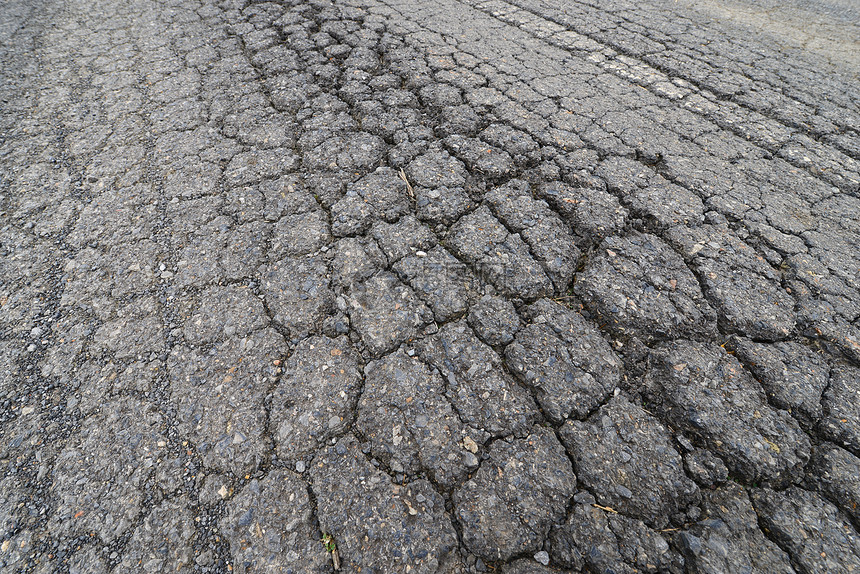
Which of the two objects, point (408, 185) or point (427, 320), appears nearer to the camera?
point (427, 320)

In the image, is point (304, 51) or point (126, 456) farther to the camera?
point (304, 51)

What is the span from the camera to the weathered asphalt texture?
1111 millimetres

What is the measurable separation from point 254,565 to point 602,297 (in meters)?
1.46

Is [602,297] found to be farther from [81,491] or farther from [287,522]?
[81,491]

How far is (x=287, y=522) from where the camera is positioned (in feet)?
3.64

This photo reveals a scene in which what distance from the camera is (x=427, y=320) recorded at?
5.02ft

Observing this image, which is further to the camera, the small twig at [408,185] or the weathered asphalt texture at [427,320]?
the small twig at [408,185]

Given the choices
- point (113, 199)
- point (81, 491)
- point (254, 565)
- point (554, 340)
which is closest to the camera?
point (254, 565)

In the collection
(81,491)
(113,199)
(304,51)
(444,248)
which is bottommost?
(81,491)

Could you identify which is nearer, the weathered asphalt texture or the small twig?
the weathered asphalt texture

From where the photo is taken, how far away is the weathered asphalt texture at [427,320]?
1111mm

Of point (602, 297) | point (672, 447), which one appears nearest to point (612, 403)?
point (672, 447)

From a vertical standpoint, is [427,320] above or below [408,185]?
below

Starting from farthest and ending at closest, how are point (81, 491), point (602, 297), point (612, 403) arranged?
point (602, 297)
point (612, 403)
point (81, 491)
